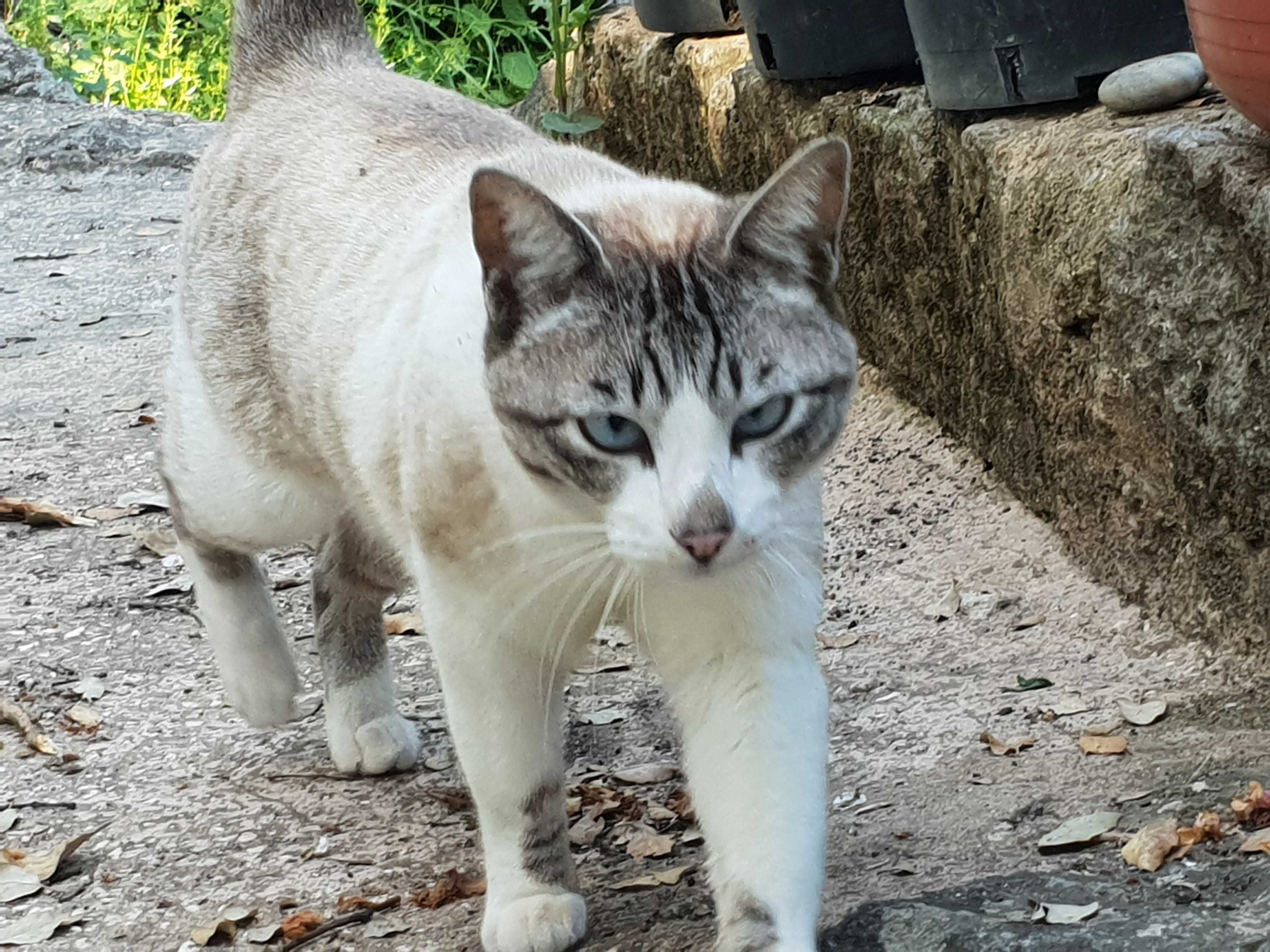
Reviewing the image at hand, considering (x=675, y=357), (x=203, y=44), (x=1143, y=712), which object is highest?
(x=203, y=44)

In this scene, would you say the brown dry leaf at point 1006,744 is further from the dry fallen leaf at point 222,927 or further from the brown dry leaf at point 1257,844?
the dry fallen leaf at point 222,927

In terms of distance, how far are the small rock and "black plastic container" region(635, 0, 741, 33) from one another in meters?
2.54

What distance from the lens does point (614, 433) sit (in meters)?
1.95

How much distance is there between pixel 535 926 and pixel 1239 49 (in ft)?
5.65

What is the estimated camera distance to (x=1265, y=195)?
265cm

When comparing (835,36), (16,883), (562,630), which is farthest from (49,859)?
(835,36)

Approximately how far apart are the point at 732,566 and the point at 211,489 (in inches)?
60.3

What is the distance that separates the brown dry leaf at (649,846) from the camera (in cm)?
278

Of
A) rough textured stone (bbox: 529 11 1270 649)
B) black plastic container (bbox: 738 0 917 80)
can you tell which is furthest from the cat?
black plastic container (bbox: 738 0 917 80)

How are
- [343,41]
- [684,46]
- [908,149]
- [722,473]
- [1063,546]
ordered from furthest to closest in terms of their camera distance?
[684,46]
[908,149]
[1063,546]
[343,41]
[722,473]

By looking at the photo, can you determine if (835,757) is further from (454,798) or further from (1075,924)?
(1075,924)

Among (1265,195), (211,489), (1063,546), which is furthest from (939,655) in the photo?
(211,489)

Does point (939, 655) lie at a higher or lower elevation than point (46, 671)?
lower

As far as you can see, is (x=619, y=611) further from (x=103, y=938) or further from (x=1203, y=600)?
(x=1203, y=600)
